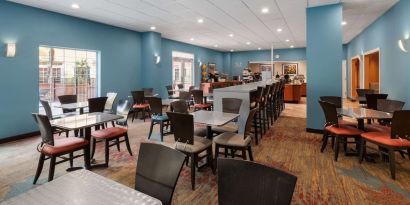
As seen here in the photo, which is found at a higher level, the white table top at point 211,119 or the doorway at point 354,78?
the doorway at point 354,78

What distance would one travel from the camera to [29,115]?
216 inches

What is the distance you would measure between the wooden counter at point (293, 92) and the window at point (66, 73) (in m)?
8.62

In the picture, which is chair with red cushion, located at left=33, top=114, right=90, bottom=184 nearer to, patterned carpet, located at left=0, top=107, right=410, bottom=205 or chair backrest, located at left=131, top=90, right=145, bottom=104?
patterned carpet, located at left=0, top=107, right=410, bottom=205

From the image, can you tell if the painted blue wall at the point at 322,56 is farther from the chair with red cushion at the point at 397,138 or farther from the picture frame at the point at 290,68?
the picture frame at the point at 290,68

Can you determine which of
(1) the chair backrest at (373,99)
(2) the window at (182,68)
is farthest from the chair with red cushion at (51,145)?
(2) the window at (182,68)

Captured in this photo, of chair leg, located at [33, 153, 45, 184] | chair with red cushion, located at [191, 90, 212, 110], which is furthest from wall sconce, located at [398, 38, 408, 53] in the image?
chair leg, located at [33, 153, 45, 184]

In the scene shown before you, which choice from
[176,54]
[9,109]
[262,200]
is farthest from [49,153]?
[176,54]

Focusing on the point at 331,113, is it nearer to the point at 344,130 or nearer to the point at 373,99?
the point at 344,130

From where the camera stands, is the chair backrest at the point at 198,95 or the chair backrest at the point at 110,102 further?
the chair backrest at the point at 198,95

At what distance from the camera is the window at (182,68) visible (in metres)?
11.2

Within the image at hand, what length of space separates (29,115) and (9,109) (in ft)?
1.41

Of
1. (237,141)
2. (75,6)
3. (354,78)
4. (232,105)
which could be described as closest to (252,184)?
(237,141)

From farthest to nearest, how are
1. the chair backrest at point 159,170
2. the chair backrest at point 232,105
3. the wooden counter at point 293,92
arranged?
the wooden counter at point 293,92
the chair backrest at point 232,105
the chair backrest at point 159,170

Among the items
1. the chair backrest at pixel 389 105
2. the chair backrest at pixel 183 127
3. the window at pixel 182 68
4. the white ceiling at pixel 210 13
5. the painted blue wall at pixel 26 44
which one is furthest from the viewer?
the window at pixel 182 68
